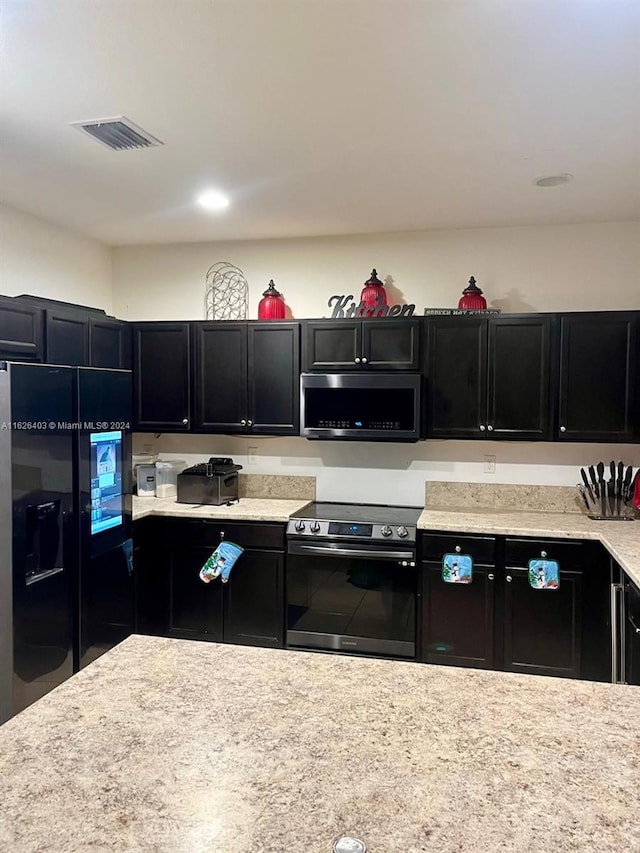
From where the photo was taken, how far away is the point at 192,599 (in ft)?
12.3

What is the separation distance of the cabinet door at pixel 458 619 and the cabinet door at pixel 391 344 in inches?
47.0

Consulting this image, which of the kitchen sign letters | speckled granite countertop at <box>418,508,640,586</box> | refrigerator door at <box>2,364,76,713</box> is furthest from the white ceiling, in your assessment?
speckled granite countertop at <box>418,508,640,586</box>

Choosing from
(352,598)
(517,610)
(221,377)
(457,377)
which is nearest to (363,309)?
(457,377)

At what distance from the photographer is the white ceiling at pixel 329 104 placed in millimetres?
1729

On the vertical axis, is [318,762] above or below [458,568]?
above

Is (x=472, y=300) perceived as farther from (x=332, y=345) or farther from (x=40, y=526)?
(x=40, y=526)

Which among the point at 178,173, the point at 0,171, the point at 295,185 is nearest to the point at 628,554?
the point at 295,185

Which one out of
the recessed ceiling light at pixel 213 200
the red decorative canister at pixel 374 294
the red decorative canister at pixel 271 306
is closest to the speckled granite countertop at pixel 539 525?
the red decorative canister at pixel 374 294

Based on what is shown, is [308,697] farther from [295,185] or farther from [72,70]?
[295,185]

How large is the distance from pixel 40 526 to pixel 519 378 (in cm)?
263

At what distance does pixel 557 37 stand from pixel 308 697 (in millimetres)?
1936

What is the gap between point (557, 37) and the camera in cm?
180

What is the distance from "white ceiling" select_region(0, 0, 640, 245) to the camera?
173 centimetres

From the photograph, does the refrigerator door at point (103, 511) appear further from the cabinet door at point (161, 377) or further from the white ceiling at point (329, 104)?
the white ceiling at point (329, 104)
